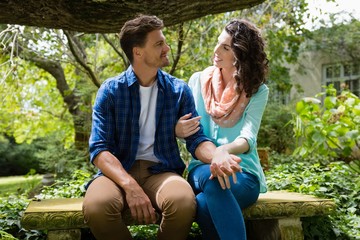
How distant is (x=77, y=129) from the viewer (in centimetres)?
788

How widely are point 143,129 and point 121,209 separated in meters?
0.50

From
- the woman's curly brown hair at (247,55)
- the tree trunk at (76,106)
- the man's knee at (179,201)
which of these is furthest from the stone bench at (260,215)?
the tree trunk at (76,106)

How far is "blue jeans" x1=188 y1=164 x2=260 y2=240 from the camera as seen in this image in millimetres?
2475

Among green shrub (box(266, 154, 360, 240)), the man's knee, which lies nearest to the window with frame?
green shrub (box(266, 154, 360, 240))

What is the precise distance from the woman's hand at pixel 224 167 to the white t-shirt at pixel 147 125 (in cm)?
41

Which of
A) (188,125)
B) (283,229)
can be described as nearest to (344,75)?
(283,229)

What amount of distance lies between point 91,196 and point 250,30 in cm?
129

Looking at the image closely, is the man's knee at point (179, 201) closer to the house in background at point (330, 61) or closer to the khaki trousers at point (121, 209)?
the khaki trousers at point (121, 209)

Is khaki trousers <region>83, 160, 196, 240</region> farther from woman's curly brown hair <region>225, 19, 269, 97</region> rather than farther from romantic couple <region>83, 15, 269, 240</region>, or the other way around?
woman's curly brown hair <region>225, 19, 269, 97</region>

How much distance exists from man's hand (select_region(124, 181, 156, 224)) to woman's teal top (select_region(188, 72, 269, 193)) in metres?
0.45

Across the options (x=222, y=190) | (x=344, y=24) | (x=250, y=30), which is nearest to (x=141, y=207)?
(x=222, y=190)

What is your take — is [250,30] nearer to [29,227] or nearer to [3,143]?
[29,227]

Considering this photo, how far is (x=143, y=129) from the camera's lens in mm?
2820

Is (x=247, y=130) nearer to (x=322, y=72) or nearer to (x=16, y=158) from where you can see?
(x=322, y=72)
